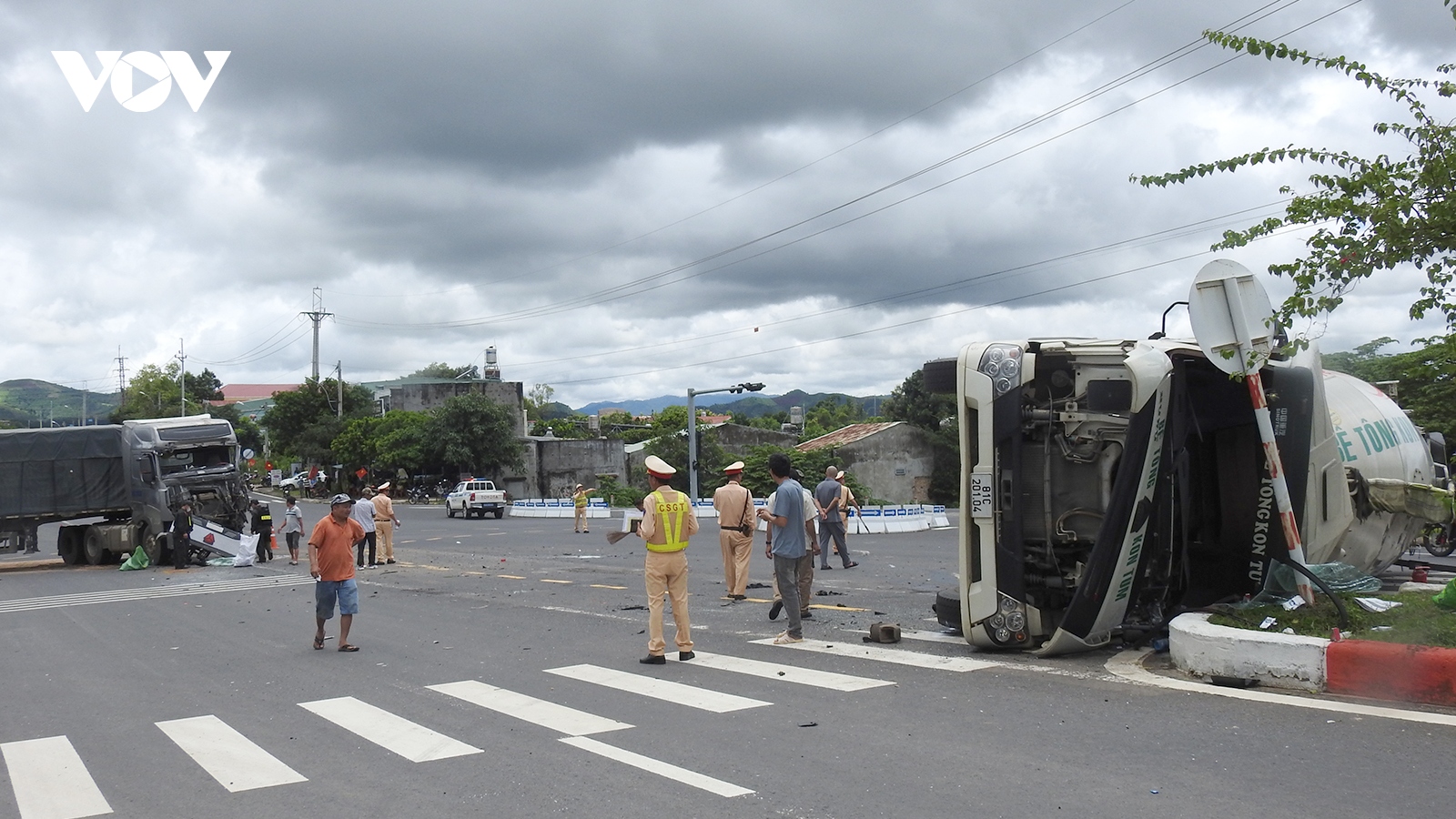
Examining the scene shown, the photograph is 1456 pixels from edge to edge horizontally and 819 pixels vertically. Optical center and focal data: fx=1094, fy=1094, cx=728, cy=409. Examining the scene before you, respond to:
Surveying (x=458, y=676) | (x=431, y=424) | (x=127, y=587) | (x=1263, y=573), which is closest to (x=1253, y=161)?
(x=1263, y=573)

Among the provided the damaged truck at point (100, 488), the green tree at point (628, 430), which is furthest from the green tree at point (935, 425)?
the damaged truck at point (100, 488)

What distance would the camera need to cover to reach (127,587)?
20.7 meters

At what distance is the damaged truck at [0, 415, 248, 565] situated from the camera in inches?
1031

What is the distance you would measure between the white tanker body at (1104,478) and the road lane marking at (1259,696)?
41 centimetres

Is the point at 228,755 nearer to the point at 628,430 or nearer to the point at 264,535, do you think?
the point at 264,535

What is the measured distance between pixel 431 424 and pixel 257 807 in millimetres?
64144

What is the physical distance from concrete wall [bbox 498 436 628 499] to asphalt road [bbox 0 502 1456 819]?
61.3m

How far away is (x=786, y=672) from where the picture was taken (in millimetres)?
9445

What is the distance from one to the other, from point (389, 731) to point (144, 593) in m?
14.3

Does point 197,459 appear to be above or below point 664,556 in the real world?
above

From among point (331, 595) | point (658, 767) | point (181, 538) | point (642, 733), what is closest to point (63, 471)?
point (181, 538)

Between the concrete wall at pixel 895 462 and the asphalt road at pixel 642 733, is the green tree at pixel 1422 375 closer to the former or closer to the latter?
the asphalt road at pixel 642 733

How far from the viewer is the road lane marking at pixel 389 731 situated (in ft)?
23.0

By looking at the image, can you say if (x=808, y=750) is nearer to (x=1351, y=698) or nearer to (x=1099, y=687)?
(x=1099, y=687)
